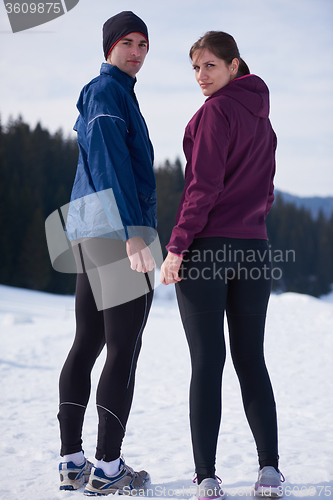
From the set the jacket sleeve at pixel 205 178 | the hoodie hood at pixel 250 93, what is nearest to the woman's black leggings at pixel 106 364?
the jacket sleeve at pixel 205 178

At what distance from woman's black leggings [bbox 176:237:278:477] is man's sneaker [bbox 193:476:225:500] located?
0.02 meters

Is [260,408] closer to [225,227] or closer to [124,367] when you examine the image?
[124,367]

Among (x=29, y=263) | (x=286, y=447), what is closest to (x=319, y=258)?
(x=29, y=263)

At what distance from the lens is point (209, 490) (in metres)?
1.34

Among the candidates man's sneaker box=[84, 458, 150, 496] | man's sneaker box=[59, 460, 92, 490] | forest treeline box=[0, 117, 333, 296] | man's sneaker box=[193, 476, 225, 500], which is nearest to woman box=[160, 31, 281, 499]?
man's sneaker box=[193, 476, 225, 500]

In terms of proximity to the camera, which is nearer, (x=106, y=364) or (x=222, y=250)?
(x=222, y=250)

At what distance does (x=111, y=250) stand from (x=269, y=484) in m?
0.88

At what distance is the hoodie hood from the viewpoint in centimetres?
143

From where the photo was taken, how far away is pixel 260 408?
1.44 m

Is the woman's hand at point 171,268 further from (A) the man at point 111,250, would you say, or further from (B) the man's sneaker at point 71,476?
(B) the man's sneaker at point 71,476

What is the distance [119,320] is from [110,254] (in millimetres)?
217

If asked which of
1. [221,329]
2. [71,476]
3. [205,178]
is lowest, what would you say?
[71,476]

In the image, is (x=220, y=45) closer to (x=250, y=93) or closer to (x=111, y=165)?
(x=250, y=93)

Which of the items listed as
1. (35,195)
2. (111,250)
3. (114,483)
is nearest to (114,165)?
(111,250)
